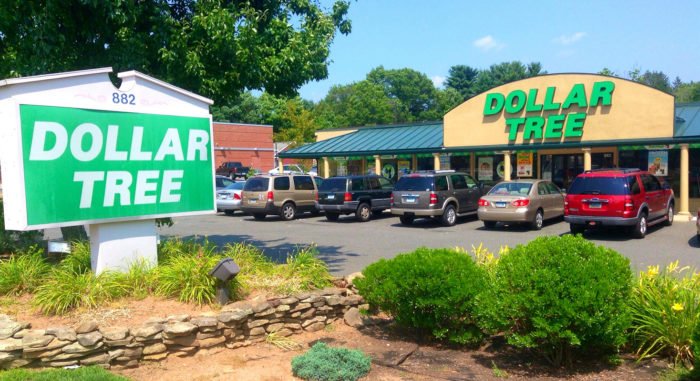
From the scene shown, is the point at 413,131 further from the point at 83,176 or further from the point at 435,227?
the point at 83,176

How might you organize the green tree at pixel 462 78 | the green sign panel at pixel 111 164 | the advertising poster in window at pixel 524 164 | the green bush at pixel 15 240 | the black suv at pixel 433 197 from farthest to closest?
the green tree at pixel 462 78 → the advertising poster in window at pixel 524 164 → the black suv at pixel 433 197 → the green bush at pixel 15 240 → the green sign panel at pixel 111 164

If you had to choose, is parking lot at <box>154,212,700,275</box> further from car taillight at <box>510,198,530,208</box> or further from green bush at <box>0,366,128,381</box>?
green bush at <box>0,366,128,381</box>

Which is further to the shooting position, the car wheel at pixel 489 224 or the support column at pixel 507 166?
the support column at pixel 507 166

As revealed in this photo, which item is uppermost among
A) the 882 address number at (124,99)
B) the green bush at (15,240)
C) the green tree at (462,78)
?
the green tree at (462,78)

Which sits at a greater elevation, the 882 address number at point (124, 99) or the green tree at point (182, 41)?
the green tree at point (182, 41)

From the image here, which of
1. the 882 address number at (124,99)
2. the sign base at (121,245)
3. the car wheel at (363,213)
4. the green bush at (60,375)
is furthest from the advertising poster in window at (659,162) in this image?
the green bush at (60,375)

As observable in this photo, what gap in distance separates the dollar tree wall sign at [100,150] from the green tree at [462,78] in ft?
276

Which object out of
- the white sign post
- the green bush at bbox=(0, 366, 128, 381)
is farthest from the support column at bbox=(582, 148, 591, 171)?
the green bush at bbox=(0, 366, 128, 381)

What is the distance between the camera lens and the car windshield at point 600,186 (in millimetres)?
15453

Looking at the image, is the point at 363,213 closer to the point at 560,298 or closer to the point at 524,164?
the point at 524,164

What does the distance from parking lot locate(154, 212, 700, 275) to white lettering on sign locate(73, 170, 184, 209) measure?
3.90m

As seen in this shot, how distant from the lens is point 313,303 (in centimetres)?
739

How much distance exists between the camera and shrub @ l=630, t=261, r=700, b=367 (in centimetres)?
578

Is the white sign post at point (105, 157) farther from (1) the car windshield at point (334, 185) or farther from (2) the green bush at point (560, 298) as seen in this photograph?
(1) the car windshield at point (334, 185)
